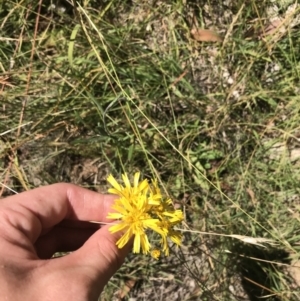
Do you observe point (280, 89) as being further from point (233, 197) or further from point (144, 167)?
point (144, 167)

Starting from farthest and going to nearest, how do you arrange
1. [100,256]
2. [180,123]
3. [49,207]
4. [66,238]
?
[180,123] < [66,238] < [49,207] < [100,256]

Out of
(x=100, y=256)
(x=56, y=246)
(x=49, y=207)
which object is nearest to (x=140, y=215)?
(x=100, y=256)

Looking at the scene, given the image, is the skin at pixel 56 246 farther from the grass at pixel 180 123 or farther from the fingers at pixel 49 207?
the grass at pixel 180 123

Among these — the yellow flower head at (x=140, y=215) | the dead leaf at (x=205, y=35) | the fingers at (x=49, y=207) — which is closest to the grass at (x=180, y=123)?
the dead leaf at (x=205, y=35)

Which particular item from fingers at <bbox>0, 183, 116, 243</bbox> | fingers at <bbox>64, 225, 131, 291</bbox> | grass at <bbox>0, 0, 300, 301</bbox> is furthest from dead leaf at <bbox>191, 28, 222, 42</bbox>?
fingers at <bbox>64, 225, 131, 291</bbox>

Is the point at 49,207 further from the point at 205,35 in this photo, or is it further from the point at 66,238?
the point at 205,35

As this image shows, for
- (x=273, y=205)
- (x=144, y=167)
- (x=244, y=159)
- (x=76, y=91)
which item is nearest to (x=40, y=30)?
(x=76, y=91)

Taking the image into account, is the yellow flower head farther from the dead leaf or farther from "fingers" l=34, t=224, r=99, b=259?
the dead leaf
